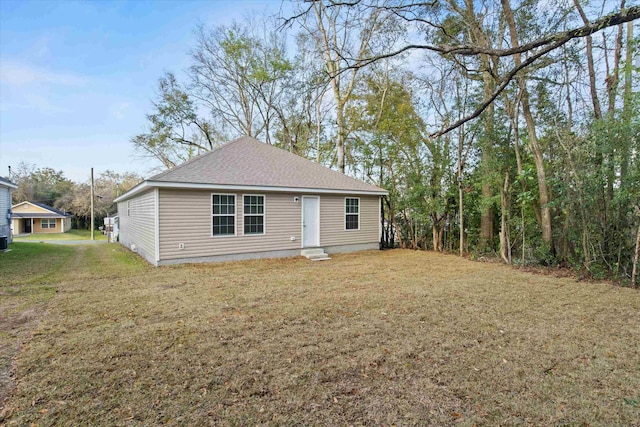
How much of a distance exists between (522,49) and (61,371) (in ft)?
19.3

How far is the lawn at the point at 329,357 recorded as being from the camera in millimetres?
2168

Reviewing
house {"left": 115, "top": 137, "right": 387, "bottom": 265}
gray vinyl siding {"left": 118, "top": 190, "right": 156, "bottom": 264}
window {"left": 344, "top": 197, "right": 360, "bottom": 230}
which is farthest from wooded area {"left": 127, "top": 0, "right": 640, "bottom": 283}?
gray vinyl siding {"left": 118, "top": 190, "right": 156, "bottom": 264}

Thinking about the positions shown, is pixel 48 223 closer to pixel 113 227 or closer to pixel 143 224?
pixel 113 227

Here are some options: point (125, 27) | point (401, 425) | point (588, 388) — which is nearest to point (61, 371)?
point (401, 425)

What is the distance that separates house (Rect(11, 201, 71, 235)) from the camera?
2825 centimetres

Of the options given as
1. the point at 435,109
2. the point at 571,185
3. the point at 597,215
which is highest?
the point at 435,109

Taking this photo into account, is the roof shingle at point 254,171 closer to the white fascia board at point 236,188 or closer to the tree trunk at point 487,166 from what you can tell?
the white fascia board at point 236,188

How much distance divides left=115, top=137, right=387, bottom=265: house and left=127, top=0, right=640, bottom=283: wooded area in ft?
7.98

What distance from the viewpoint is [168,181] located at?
7578mm

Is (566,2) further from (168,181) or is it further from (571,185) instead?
(168,181)

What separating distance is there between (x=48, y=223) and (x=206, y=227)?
3179cm

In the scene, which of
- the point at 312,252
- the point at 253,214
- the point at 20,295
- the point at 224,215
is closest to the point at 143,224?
the point at 224,215

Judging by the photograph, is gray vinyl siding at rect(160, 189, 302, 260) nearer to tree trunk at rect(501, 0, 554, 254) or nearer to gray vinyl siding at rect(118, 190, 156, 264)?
gray vinyl siding at rect(118, 190, 156, 264)

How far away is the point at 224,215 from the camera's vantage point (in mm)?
8570
